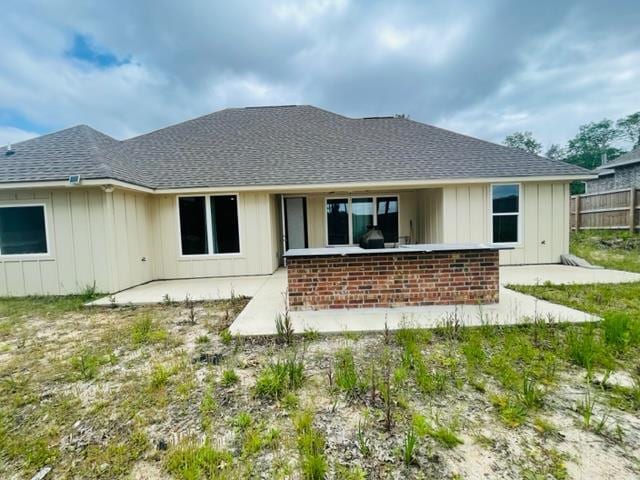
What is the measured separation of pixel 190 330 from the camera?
4.66 metres

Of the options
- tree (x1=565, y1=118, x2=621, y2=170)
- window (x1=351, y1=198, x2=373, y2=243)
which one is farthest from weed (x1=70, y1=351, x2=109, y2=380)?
tree (x1=565, y1=118, x2=621, y2=170)

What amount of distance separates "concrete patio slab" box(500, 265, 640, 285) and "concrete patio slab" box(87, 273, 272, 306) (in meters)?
5.92

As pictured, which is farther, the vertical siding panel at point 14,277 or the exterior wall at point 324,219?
the exterior wall at point 324,219

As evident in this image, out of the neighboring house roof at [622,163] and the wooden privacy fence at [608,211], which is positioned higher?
the neighboring house roof at [622,163]

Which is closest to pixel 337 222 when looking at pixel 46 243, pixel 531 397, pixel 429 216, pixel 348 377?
pixel 429 216

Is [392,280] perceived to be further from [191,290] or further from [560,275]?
[560,275]

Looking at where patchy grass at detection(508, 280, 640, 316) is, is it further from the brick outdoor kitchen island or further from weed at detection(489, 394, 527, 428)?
weed at detection(489, 394, 527, 428)

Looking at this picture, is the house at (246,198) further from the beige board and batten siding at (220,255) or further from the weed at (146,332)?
the weed at (146,332)

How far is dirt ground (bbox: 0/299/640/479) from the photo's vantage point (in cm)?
203

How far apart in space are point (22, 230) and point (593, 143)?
195ft

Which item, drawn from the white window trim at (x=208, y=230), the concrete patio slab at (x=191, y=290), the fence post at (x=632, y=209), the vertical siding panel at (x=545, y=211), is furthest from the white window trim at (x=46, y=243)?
the fence post at (x=632, y=209)

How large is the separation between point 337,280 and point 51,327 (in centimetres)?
477

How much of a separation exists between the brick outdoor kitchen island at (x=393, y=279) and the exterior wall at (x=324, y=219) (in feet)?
17.6

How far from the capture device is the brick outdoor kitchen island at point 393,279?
5086 millimetres
